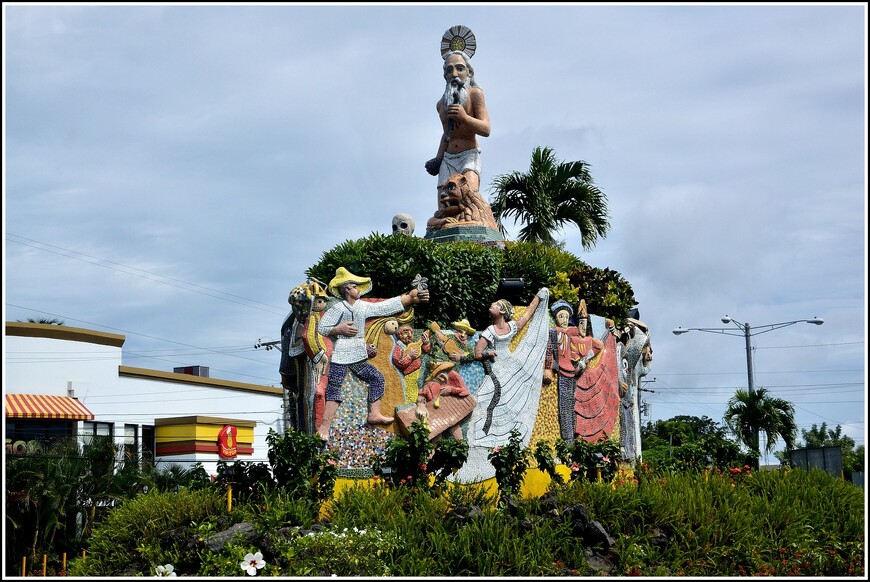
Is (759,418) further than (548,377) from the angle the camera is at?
Yes

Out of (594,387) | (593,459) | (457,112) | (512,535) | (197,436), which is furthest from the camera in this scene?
(197,436)

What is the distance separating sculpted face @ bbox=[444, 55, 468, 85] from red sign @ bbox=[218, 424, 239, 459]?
18046mm

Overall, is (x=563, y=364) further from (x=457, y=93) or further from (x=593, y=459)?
(x=457, y=93)

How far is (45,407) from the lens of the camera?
29.5m

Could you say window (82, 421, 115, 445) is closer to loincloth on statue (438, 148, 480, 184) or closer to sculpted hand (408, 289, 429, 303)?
loincloth on statue (438, 148, 480, 184)

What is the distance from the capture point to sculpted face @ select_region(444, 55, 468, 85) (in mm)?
19766

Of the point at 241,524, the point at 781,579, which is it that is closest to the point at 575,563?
the point at 781,579

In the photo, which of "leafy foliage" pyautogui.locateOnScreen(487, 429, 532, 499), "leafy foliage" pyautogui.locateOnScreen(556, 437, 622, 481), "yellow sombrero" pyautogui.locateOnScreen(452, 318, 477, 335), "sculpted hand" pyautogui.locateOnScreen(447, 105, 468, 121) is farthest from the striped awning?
"leafy foliage" pyautogui.locateOnScreen(556, 437, 622, 481)

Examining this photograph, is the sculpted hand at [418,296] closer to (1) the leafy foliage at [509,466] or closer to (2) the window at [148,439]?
(1) the leafy foliage at [509,466]

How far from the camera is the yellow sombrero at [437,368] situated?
16.8 m

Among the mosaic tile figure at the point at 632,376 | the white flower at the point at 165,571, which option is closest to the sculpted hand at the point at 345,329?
the white flower at the point at 165,571

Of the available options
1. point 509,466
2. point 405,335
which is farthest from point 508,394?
point 509,466

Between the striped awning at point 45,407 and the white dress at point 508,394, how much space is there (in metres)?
16.5

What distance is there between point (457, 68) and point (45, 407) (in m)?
16.9
